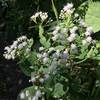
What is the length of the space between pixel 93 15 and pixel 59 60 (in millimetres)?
917

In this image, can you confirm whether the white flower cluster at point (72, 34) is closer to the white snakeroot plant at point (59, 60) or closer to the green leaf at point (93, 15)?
the white snakeroot plant at point (59, 60)

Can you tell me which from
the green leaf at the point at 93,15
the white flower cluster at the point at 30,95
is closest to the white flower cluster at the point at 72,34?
the white flower cluster at the point at 30,95

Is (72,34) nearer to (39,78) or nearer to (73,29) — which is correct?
(73,29)

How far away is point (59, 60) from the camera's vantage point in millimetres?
2908

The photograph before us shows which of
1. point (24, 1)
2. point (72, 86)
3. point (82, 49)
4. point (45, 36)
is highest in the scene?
point (24, 1)

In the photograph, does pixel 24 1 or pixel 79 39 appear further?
pixel 24 1

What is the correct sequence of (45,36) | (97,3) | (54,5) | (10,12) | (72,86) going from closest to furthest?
(72,86), (45,36), (97,3), (54,5), (10,12)

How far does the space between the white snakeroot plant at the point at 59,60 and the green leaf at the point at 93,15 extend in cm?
41

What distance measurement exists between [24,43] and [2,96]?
1050mm

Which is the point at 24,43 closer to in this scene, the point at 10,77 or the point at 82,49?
the point at 82,49

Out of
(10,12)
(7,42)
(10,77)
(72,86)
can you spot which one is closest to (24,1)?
(10,12)

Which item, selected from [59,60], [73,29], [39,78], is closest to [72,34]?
[73,29]

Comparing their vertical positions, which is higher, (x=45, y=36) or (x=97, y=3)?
(x=97, y=3)

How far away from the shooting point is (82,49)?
300 cm
